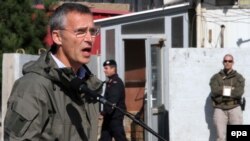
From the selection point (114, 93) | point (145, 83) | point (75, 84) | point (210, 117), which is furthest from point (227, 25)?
point (75, 84)

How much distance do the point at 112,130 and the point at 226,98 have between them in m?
2.02

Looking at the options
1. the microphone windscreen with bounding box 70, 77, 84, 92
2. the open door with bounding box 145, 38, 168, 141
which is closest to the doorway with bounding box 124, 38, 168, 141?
the open door with bounding box 145, 38, 168, 141

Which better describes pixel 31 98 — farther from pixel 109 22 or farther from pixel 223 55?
pixel 109 22

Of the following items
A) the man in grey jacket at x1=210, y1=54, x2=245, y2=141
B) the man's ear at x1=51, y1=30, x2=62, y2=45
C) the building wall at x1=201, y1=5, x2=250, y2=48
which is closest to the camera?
the man's ear at x1=51, y1=30, x2=62, y2=45

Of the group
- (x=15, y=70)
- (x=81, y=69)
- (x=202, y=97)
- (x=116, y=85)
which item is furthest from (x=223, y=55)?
(x=81, y=69)

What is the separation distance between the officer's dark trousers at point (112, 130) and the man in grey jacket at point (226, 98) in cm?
160

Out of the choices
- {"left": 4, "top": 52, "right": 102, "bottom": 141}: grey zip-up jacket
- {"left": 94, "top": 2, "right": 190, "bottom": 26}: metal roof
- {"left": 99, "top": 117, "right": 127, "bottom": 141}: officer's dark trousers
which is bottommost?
{"left": 99, "top": 117, "right": 127, "bottom": 141}: officer's dark trousers

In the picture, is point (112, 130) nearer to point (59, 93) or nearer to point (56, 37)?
point (56, 37)

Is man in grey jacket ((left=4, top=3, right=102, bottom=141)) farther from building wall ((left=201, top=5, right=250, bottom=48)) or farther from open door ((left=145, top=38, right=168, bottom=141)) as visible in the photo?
building wall ((left=201, top=5, right=250, bottom=48))

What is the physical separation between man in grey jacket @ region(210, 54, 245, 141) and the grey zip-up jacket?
8.41 m

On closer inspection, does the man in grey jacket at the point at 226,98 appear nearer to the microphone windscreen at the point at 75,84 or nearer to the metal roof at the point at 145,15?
the metal roof at the point at 145,15

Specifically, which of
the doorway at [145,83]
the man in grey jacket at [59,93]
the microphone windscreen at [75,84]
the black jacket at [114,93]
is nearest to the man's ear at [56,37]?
the man in grey jacket at [59,93]

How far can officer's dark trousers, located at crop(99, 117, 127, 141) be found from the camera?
11.9 m

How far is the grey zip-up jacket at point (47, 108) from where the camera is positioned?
286 cm
